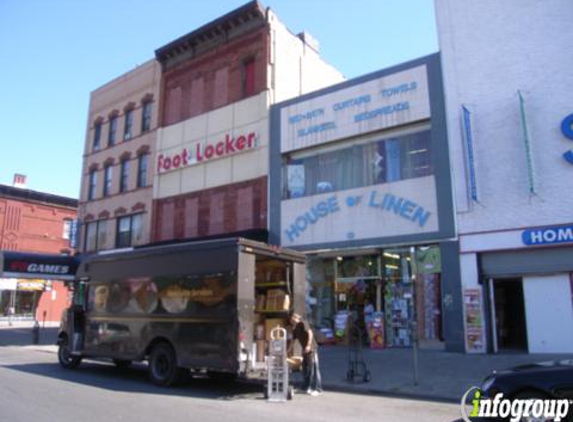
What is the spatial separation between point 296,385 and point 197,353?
2881 millimetres

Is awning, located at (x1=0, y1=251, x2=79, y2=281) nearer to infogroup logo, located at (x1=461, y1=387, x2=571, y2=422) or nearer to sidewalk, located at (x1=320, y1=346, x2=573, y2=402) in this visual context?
sidewalk, located at (x1=320, y1=346, x2=573, y2=402)

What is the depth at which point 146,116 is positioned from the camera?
28.9 metres

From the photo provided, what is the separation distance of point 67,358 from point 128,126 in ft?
59.3

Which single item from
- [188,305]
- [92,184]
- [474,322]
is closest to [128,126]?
[92,184]

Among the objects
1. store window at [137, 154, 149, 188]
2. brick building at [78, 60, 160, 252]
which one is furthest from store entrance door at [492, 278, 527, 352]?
store window at [137, 154, 149, 188]

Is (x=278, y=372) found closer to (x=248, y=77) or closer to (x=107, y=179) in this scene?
(x=248, y=77)

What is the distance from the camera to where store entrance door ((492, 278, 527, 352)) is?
16.5 m

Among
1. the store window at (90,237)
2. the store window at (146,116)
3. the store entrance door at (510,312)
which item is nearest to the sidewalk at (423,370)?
the store entrance door at (510,312)

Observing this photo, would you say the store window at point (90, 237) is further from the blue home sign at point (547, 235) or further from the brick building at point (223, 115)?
the blue home sign at point (547, 235)

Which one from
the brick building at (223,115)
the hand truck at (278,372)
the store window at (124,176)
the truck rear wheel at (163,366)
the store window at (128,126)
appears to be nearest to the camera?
the hand truck at (278,372)

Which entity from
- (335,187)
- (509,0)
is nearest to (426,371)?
(335,187)

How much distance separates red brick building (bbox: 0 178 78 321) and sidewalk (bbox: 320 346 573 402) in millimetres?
33212

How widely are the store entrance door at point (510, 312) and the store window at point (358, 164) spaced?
4629 millimetres

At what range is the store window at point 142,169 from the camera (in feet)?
91.9
